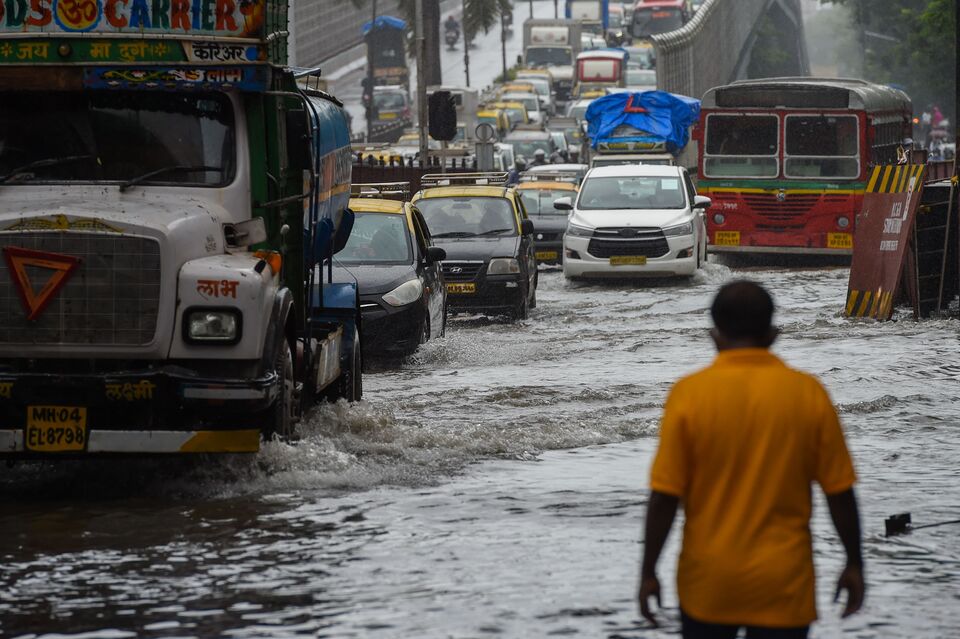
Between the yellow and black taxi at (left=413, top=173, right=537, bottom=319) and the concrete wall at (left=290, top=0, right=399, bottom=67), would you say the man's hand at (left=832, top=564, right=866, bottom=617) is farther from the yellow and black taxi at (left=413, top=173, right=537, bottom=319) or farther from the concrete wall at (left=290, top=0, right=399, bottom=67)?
the concrete wall at (left=290, top=0, right=399, bottom=67)

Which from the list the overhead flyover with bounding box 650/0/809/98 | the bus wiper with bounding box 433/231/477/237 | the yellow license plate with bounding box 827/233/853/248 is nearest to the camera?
the bus wiper with bounding box 433/231/477/237

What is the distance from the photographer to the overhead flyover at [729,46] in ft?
225

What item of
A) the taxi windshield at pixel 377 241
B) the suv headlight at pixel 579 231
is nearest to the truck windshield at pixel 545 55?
the suv headlight at pixel 579 231

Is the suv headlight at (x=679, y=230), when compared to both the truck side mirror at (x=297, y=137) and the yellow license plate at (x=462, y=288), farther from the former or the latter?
the truck side mirror at (x=297, y=137)

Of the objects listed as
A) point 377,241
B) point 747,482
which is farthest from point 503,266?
point 747,482

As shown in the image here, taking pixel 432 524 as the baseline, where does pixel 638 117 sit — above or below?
above

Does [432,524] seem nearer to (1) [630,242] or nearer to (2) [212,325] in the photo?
(2) [212,325]

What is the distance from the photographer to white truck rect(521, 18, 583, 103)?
101438 millimetres

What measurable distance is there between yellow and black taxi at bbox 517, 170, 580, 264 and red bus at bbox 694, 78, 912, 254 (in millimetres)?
2666

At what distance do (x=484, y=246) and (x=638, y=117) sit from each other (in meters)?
20.6

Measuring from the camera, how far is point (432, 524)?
31.9ft

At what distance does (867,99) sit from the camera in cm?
3064

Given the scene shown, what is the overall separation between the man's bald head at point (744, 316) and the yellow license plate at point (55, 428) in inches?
210

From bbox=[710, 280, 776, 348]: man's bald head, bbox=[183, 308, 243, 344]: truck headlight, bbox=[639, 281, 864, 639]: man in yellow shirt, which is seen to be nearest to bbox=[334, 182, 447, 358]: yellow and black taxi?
bbox=[183, 308, 243, 344]: truck headlight
